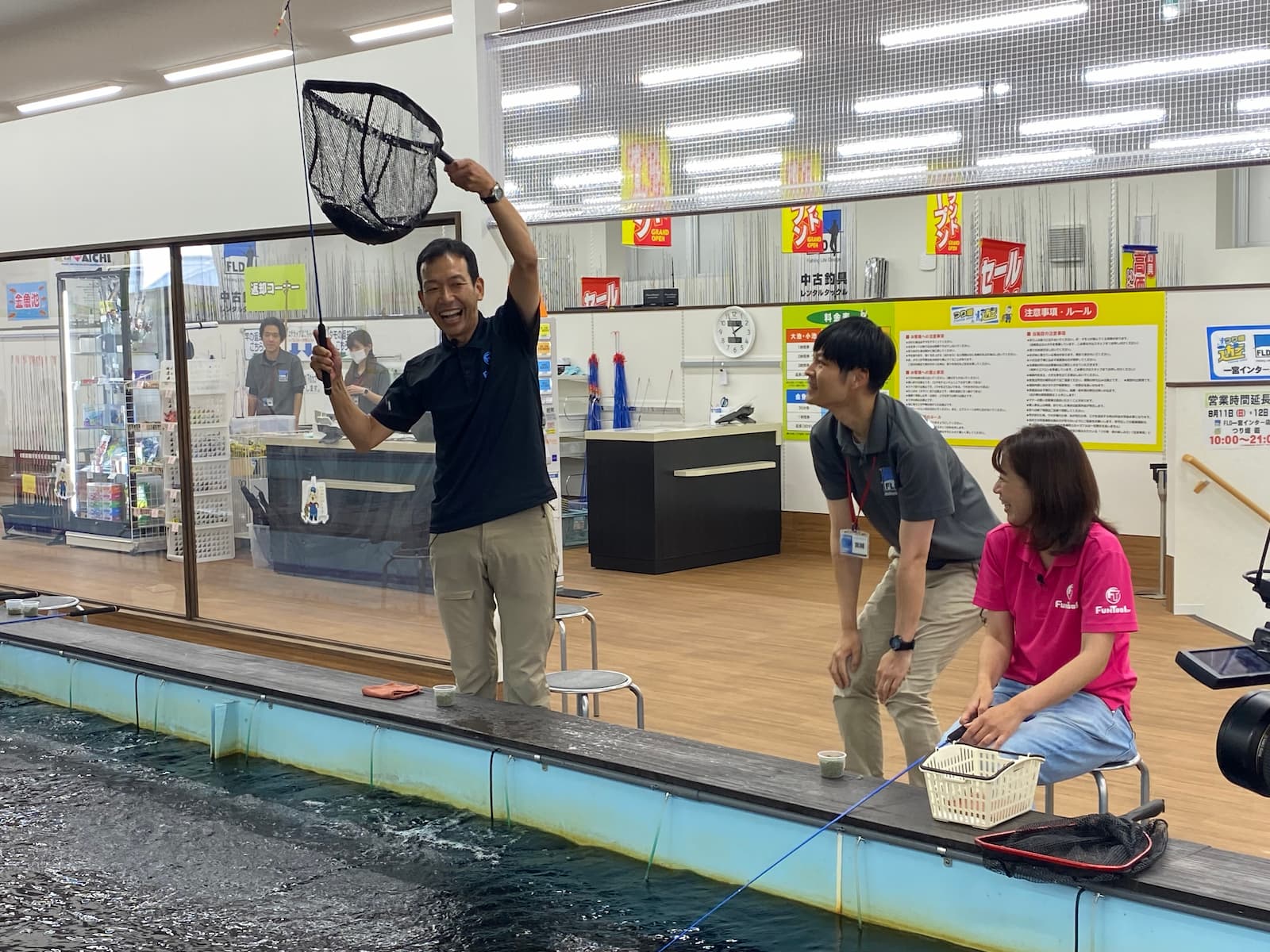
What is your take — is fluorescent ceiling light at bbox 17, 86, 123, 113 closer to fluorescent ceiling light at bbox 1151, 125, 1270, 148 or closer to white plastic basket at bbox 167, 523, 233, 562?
white plastic basket at bbox 167, 523, 233, 562

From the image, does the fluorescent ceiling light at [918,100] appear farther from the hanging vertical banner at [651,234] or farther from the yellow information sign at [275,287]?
→ the hanging vertical banner at [651,234]

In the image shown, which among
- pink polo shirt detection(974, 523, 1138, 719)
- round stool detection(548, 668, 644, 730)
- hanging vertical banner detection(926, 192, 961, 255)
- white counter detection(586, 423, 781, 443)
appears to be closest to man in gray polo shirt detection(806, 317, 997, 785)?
pink polo shirt detection(974, 523, 1138, 719)

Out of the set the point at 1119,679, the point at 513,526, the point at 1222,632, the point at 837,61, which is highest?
the point at 837,61

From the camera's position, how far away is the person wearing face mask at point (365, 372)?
18.1 feet

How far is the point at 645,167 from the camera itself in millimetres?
4715

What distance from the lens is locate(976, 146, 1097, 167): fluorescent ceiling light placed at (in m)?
3.86

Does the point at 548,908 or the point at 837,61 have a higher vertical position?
the point at 837,61

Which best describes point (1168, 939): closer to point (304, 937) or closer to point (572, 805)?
point (572, 805)

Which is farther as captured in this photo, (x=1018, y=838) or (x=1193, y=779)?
(x=1193, y=779)

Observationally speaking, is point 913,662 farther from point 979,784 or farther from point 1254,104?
point 1254,104

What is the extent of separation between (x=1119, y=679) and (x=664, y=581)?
540 cm

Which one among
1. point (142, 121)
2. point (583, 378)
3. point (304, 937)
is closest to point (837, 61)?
point (304, 937)

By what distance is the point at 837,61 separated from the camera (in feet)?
13.9

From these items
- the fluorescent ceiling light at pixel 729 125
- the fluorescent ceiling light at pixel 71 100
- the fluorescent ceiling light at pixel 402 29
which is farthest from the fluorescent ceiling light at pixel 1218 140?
the fluorescent ceiling light at pixel 71 100
